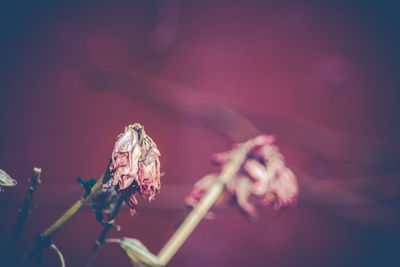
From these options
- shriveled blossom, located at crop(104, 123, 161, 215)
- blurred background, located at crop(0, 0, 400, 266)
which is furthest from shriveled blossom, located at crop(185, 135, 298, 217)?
blurred background, located at crop(0, 0, 400, 266)

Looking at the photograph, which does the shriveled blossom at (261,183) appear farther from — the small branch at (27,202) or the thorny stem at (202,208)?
the small branch at (27,202)

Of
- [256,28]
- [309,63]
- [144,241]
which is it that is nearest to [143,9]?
[256,28]

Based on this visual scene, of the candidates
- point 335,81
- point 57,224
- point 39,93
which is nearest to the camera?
point 57,224

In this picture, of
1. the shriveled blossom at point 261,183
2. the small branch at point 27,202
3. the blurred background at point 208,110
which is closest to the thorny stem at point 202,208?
the shriveled blossom at point 261,183

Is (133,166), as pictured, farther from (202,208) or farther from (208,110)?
(208,110)

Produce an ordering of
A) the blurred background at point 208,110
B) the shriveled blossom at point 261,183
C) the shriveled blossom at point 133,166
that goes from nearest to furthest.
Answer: the shriveled blossom at point 133,166, the shriveled blossom at point 261,183, the blurred background at point 208,110

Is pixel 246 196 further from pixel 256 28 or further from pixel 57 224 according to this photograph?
pixel 256 28

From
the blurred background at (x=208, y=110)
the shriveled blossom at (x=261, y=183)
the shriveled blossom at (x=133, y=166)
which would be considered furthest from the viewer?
the blurred background at (x=208, y=110)
